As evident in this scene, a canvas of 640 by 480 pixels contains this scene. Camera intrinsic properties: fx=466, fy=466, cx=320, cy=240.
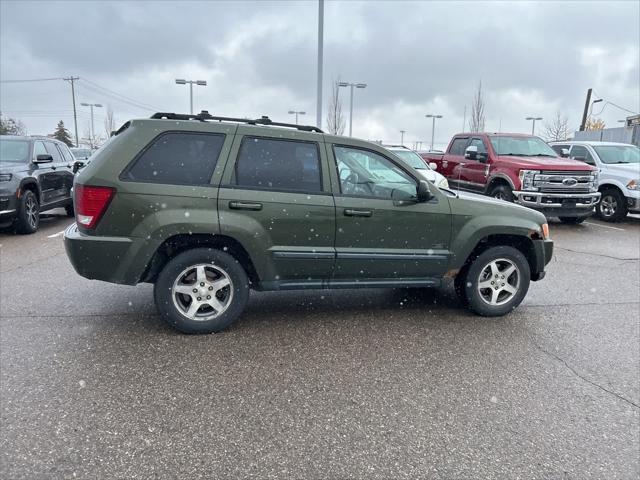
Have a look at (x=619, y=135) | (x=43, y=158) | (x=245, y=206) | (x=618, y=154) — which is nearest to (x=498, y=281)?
(x=245, y=206)

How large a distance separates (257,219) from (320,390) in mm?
1513

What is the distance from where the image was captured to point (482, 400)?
3135 millimetres

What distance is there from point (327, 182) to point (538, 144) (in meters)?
8.97

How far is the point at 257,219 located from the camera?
394cm

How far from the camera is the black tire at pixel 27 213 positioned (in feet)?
27.5

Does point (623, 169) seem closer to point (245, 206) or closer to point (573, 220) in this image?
point (573, 220)

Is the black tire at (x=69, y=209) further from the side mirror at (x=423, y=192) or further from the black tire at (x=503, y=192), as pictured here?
the black tire at (x=503, y=192)

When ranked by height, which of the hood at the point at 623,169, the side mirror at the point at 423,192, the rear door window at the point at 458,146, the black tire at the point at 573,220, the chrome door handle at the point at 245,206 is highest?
the rear door window at the point at 458,146

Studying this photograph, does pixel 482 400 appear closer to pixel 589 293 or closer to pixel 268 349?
pixel 268 349

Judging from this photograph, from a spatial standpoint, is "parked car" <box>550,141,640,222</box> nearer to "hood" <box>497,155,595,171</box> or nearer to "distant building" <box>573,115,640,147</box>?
"hood" <box>497,155,595,171</box>

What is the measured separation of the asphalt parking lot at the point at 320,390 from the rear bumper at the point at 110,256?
567 mm

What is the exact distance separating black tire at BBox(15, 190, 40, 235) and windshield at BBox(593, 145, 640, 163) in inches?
526

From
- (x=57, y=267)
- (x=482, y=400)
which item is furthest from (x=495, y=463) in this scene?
(x=57, y=267)

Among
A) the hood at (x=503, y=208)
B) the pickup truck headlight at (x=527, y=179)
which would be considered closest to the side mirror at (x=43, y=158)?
the hood at (x=503, y=208)
